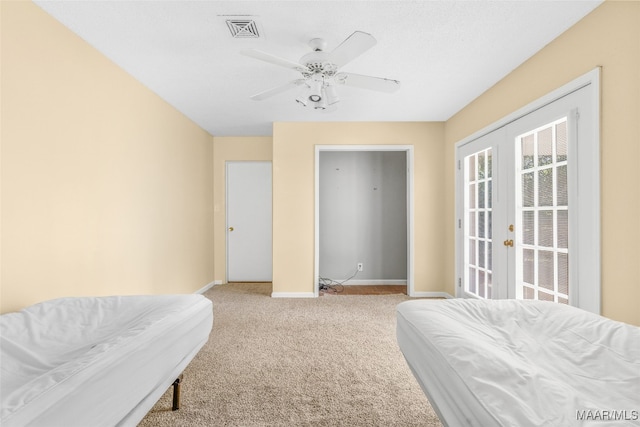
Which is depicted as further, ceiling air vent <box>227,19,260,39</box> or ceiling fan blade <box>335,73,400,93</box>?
ceiling fan blade <box>335,73,400,93</box>

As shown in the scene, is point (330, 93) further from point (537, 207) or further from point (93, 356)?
point (93, 356)

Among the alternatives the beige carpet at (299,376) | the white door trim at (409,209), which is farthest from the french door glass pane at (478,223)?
the beige carpet at (299,376)

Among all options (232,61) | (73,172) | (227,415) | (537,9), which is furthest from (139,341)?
(537,9)

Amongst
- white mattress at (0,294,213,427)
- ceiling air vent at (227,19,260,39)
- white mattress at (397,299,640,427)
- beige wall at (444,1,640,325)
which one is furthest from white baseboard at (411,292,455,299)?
ceiling air vent at (227,19,260,39)

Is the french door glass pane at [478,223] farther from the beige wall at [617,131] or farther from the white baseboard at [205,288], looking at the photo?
the white baseboard at [205,288]

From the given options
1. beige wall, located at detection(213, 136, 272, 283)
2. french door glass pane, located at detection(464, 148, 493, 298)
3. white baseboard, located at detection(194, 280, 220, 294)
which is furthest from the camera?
beige wall, located at detection(213, 136, 272, 283)

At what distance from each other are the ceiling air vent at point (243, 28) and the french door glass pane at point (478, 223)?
8.19 ft

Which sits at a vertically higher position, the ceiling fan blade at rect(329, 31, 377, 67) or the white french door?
the ceiling fan blade at rect(329, 31, 377, 67)

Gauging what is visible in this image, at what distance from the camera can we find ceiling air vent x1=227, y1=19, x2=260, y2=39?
1.98 m

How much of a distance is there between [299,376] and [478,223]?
254cm

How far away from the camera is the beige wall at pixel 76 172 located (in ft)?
5.60

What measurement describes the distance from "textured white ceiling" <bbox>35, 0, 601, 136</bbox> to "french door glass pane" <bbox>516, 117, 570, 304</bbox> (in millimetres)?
701

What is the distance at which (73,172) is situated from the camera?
211 centimetres

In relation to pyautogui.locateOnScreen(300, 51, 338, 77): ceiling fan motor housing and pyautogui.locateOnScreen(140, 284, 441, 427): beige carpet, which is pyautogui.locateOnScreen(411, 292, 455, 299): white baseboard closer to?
pyautogui.locateOnScreen(140, 284, 441, 427): beige carpet
